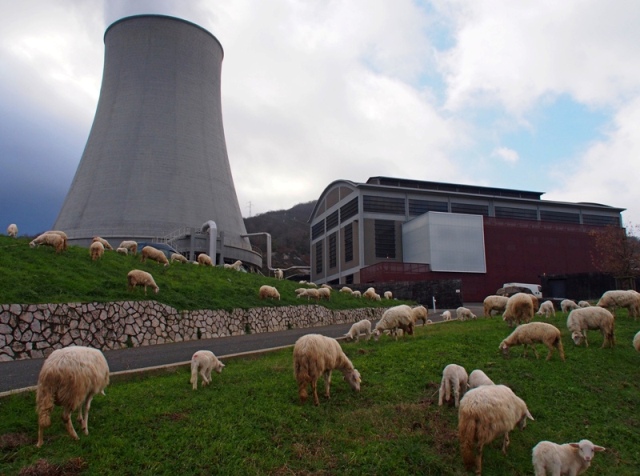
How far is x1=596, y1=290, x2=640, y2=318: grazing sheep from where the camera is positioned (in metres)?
16.4

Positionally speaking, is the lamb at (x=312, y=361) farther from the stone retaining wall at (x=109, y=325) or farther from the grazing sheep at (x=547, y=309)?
the grazing sheep at (x=547, y=309)

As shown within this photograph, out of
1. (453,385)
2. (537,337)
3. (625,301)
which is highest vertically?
(625,301)

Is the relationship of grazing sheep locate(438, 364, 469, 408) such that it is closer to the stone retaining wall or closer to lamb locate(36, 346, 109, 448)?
lamb locate(36, 346, 109, 448)

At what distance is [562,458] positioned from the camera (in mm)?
6262

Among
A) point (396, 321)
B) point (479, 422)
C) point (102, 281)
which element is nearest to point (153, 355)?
point (102, 281)

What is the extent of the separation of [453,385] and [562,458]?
7.52 feet

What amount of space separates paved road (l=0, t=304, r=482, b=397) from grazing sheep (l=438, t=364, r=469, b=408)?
565 cm

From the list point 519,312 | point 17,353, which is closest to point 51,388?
point 17,353

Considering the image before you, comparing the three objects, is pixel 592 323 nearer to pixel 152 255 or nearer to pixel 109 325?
pixel 109 325

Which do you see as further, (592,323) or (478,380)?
(592,323)

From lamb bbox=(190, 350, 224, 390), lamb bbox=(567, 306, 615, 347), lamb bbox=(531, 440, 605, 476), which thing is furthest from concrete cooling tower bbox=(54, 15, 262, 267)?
lamb bbox=(531, 440, 605, 476)

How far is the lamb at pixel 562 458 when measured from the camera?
621 cm

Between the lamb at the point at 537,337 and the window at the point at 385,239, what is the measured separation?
4318cm

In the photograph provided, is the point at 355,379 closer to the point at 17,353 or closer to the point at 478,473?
the point at 478,473
